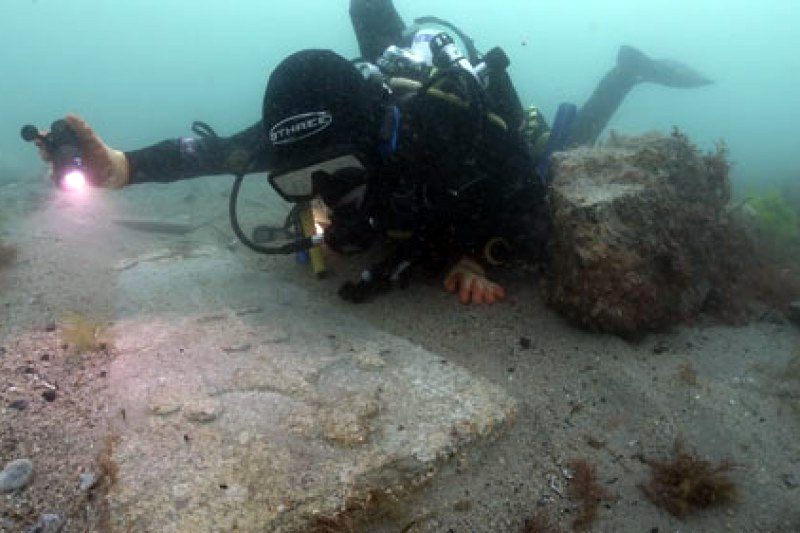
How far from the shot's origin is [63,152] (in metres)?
4.13

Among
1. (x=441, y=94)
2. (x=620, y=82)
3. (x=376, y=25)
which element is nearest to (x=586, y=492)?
(x=441, y=94)

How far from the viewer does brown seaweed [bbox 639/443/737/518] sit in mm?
2701

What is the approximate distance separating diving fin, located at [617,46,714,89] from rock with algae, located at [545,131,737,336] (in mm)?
8245

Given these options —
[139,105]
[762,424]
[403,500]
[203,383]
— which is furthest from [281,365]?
[139,105]

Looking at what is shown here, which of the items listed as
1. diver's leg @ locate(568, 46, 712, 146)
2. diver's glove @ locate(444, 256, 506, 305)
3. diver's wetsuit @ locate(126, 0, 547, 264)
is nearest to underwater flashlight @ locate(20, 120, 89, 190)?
diver's wetsuit @ locate(126, 0, 547, 264)

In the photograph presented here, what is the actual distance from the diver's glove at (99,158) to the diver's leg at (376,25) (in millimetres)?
3436

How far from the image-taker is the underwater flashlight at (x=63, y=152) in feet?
13.5

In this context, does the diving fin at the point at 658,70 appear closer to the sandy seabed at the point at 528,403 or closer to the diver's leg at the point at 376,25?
the diver's leg at the point at 376,25

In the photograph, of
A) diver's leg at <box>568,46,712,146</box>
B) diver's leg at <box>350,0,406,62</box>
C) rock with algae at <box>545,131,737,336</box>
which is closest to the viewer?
rock with algae at <box>545,131,737,336</box>

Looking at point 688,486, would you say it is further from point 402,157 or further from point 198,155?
point 198,155

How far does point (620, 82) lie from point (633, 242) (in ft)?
28.9

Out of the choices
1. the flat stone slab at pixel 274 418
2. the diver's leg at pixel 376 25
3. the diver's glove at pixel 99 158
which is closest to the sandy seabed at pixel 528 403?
the flat stone slab at pixel 274 418

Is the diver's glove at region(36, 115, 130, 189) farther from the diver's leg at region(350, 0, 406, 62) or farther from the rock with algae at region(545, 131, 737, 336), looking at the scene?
the rock with algae at region(545, 131, 737, 336)

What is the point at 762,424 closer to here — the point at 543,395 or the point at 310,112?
the point at 543,395
